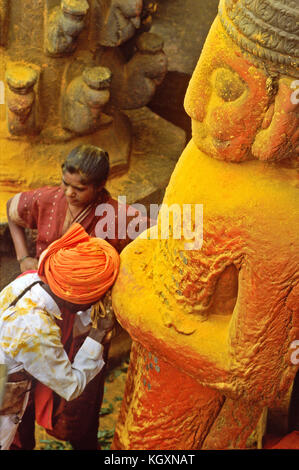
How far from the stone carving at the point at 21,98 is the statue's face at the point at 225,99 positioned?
1580mm

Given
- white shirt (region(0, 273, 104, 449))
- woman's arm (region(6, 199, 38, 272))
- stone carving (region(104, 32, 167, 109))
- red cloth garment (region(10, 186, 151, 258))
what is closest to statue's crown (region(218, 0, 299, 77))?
white shirt (region(0, 273, 104, 449))

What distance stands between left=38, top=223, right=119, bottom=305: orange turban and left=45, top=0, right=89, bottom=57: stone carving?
1.35 metres

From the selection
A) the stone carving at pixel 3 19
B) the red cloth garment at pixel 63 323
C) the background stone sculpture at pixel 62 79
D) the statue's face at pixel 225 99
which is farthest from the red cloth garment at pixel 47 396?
the stone carving at pixel 3 19

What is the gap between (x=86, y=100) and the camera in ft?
12.6

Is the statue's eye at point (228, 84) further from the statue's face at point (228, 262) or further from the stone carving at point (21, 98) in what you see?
the stone carving at point (21, 98)

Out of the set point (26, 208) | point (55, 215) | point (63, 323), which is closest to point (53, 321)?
point (63, 323)

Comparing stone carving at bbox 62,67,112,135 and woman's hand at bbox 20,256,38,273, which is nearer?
woman's hand at bbox 20,256,38,273

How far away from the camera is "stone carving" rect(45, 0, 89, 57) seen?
3.59 meters

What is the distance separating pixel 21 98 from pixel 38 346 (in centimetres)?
151

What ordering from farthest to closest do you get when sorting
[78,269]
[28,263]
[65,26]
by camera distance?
[65,26], [28,263], [78,269]

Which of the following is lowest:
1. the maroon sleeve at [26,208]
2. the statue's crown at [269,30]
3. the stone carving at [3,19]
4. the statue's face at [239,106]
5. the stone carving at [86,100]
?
the maroon sleeve at [26,208]

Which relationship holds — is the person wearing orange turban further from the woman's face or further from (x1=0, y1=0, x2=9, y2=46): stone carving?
(x1=0, y1=0, x2=9, y2=46): stone carving

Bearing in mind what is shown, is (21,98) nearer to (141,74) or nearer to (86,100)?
(86,100)

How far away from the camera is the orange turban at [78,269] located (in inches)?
100
